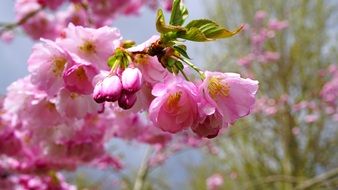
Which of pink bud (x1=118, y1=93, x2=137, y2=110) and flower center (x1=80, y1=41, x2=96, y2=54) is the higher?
flower center (x1=80, y1=41, x2=96, y2=54)

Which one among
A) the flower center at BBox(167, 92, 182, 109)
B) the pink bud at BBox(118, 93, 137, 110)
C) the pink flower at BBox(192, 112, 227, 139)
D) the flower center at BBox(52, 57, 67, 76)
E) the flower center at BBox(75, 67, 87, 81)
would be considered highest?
the flower center at BBox(52, 57, 67, 76)

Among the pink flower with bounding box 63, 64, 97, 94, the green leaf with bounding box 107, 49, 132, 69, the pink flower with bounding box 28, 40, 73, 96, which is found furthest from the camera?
the pink flower with bounding box 28, 40, 73, 96

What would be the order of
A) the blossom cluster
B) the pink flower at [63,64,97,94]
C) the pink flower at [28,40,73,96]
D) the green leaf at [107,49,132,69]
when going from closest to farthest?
1. the green leaf at [107,49,132,69]
2. the pink flower at [63,64,97,94]
3. the pink flower at [28,40,73,96]
4. the blossom cluster

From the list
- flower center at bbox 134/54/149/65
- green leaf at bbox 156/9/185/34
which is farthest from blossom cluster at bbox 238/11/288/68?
green leaf at bbox 156/9/185/34

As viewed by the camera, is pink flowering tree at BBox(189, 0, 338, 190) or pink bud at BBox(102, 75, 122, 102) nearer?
pink bud at BBox(102, 75, 122, 102)

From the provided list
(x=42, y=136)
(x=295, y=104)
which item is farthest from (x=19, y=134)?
(x=295, y=104)

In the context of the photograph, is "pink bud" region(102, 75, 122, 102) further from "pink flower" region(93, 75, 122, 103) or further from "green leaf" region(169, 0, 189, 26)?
"green leaf" region(169, 0, 189, 26)

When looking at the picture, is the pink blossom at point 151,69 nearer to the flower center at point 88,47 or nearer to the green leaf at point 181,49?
the green leaf at point 181,49

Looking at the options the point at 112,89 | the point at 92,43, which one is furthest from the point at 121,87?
the point at 92,43
